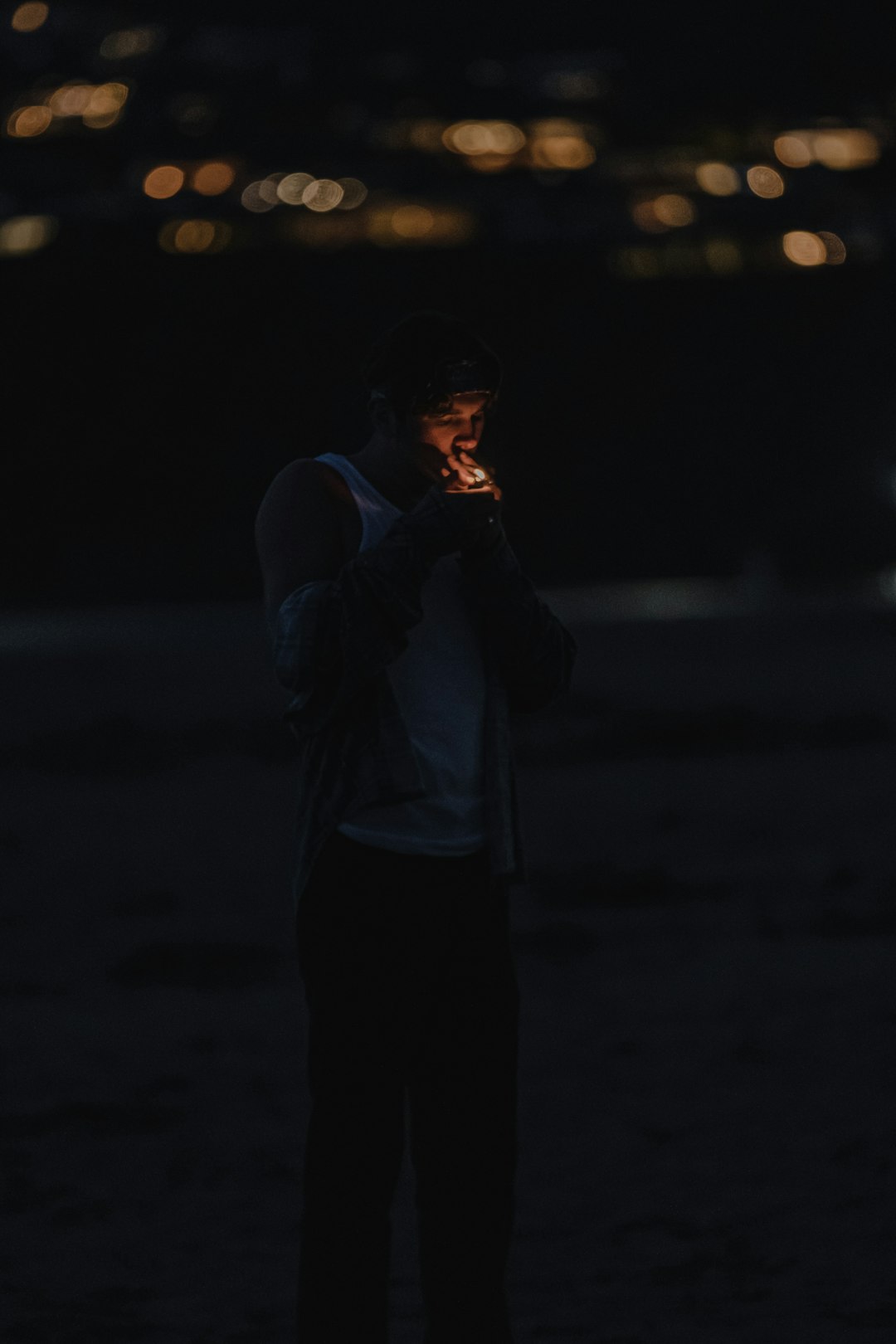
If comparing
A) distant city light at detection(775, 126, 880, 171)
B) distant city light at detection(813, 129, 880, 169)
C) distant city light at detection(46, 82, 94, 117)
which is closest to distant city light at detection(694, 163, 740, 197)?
distant city light at detection(775, 126, 880, 171)

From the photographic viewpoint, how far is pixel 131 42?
264ft

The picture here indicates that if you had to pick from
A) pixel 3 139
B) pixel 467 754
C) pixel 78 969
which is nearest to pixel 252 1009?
pixel 78 969

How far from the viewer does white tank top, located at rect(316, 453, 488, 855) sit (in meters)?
2.97

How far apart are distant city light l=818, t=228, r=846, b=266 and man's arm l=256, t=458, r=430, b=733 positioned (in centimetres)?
6266

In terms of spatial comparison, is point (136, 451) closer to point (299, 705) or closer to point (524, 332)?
point (524, 332)

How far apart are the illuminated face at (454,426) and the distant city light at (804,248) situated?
62.7 metres

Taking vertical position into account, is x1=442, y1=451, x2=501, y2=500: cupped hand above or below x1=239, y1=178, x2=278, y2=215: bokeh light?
below

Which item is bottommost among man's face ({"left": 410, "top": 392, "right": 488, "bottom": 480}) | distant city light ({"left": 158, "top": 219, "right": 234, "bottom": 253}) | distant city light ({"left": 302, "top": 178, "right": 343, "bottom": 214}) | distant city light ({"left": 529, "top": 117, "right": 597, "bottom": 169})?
man's face ({"left": 410, "top": 392, "right": 488, "bottom": 480})

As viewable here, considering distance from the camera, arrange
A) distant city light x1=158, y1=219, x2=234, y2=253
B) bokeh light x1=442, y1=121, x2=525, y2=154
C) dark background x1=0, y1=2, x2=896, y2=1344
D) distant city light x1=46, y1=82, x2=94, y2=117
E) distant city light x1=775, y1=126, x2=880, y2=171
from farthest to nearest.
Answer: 1. distant city light x1=775, y1=126, x2=880, y2=171
2. distant city light x1=46, y1=82, x2=94, y2=117
3. bokeh light x1=442, y1=121, x2=525, y2=154
4. distant city light x1=158, y1=219, x2=234, y2=253
5. dark background x1=0, y1=2, x2=896, y2=1344

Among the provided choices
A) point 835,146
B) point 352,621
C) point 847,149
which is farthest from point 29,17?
point 352,621

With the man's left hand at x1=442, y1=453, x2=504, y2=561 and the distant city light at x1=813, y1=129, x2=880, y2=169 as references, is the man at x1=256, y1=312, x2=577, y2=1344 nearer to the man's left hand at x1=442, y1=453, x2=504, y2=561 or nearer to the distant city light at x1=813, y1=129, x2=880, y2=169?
the man's left hand at x1=442, y1=453, x2=504, y2=561

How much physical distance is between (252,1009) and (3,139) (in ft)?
225

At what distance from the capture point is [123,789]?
1402 centimetres

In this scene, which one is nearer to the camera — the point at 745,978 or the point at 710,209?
the point at 745,978
